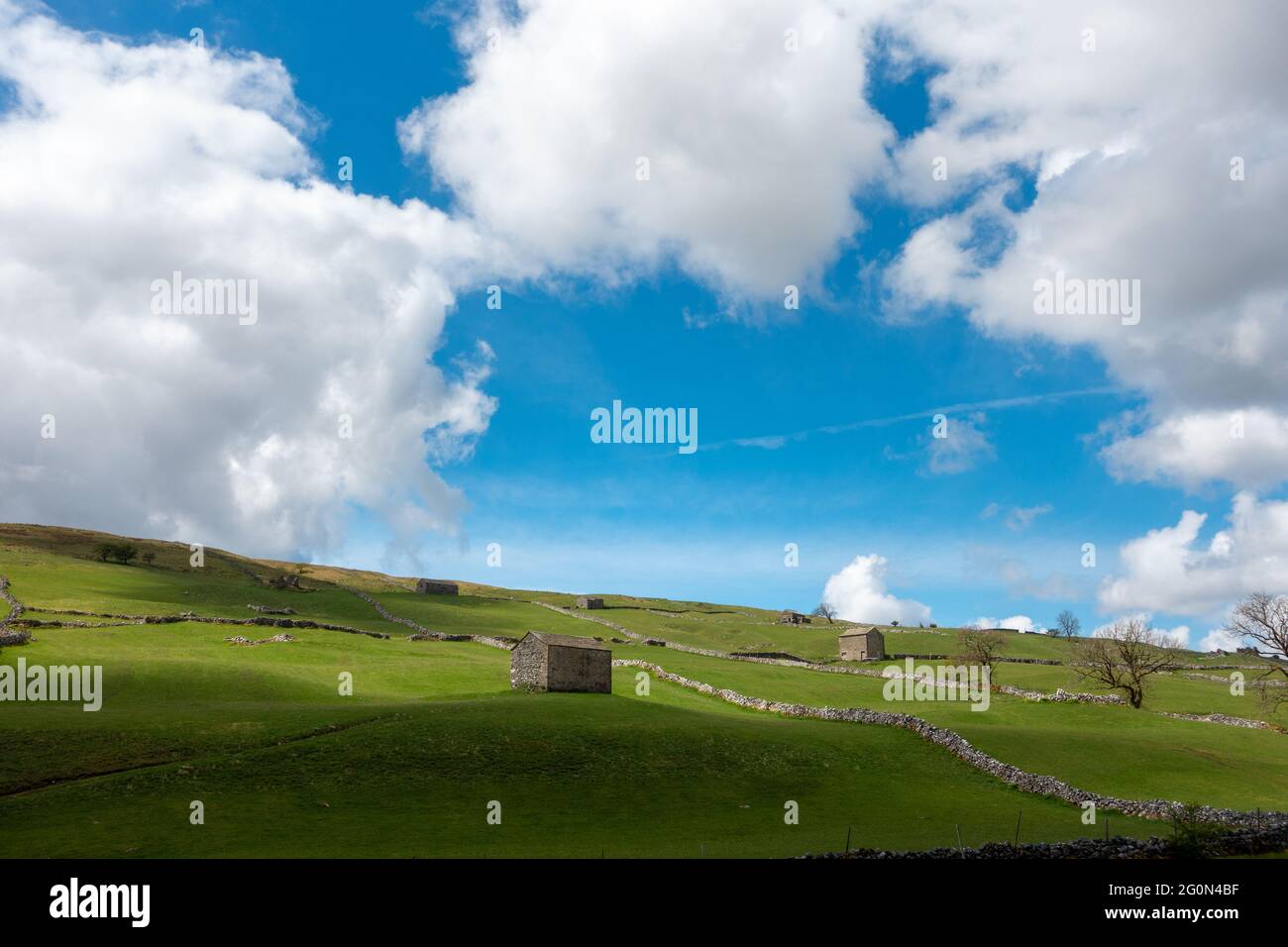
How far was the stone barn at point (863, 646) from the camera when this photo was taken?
9944 cm

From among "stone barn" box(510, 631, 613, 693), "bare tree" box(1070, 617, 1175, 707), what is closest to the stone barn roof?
"bare tree" box(1070, 617, 1175, 707)

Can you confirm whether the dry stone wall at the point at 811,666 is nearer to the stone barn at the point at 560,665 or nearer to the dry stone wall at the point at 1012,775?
the dry stone wall at the point at 1012,775

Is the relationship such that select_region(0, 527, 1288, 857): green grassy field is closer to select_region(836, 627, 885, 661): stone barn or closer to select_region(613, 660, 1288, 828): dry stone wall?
select_region(613, 660, 1288, 828): dry stone wall

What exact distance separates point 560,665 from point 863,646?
2317 inches

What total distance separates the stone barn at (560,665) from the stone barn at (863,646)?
178 ft

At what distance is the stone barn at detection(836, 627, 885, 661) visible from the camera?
326 ft

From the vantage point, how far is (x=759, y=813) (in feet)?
100

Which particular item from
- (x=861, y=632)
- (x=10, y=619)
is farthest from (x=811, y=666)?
(x=10, y=619)

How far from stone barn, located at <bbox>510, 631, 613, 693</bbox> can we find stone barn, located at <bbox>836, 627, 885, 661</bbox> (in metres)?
54.3

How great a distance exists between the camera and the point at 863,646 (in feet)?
327

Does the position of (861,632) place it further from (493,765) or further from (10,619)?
(10,619)

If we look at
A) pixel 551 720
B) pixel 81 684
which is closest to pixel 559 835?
pixel 551 720
